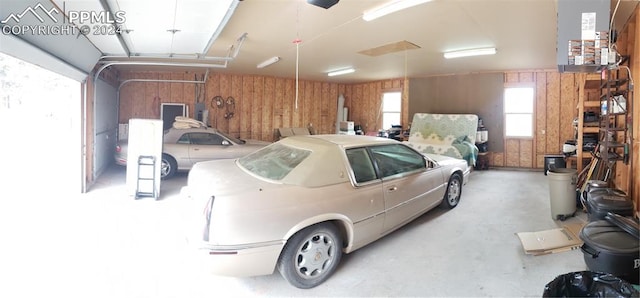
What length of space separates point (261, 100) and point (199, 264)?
28.0 ft

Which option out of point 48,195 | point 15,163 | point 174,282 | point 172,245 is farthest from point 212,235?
point 15,163

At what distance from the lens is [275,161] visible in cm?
317

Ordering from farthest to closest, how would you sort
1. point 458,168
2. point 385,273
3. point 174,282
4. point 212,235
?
point 458,168
point 385,273
point 174,282
point 212,235

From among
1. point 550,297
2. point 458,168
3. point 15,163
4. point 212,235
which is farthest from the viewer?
point 15,163

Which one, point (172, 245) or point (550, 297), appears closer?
point (550, 297)

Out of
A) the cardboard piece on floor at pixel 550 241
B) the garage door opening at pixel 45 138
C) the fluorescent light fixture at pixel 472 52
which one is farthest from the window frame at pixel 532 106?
the garage door opening at pixel 45 138

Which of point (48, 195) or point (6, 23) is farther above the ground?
point (6, 23)

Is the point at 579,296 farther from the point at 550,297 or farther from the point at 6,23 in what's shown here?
the point at 6,23

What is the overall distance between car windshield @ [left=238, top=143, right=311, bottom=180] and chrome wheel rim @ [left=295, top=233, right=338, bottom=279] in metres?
0.61

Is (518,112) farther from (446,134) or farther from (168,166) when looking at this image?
(168,166)

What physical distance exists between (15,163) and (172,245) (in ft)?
15.6

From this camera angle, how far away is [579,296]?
1.96 meters

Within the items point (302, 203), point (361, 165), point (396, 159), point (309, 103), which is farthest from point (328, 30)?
point (309, 103)

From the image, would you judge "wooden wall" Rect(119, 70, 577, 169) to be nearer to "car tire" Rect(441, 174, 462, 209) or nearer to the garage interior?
the garage interior
